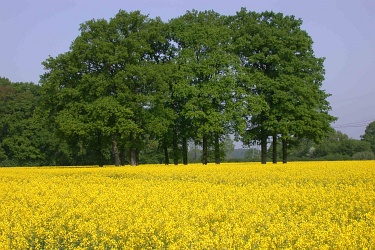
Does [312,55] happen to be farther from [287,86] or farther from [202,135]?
[202,135]

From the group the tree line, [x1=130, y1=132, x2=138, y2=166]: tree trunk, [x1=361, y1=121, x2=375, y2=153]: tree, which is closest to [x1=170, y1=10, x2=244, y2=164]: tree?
the tree line

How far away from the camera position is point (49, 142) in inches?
2394

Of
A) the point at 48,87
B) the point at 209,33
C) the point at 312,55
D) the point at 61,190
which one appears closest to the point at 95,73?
the point at 48,87

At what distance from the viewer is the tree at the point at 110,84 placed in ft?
117

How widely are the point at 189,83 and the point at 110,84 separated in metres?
6.02

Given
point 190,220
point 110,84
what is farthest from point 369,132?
point 190,220

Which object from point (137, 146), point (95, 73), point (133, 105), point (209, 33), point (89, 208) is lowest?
point (89, 208)

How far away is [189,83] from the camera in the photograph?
122 feet

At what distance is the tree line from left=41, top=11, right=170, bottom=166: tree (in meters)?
0.08

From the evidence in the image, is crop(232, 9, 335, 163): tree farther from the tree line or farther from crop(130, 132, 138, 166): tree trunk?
crop(130, 132, 138, 166): tree trunk

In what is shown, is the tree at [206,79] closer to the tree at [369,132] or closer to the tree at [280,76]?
the tree at [280,76]

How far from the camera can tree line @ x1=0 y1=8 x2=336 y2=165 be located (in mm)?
36031

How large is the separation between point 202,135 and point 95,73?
953cm

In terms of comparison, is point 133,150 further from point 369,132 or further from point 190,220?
point 369,132
